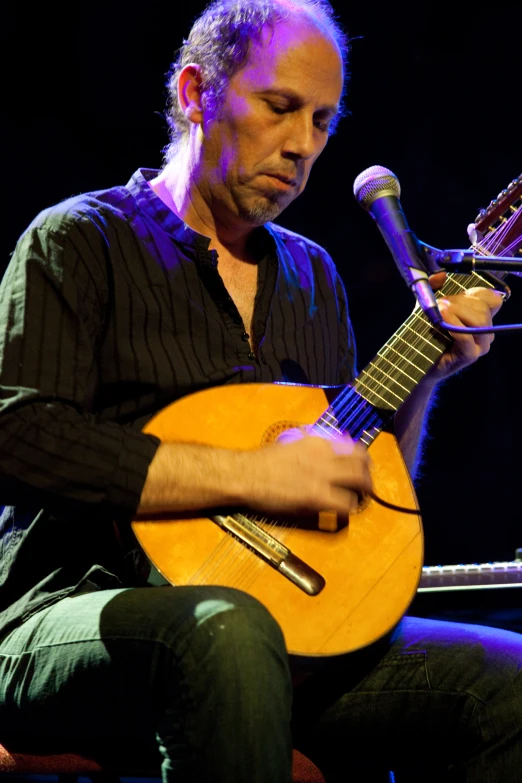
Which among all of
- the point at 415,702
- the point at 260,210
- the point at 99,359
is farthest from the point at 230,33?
the point at 415,702

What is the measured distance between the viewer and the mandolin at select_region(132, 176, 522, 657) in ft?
4.90

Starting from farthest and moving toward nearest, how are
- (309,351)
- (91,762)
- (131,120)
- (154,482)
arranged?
(131,120)
(309,351)
(91,762)
(154,482)

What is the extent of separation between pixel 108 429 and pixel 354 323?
2119mm

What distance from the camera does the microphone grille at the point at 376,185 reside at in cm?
150

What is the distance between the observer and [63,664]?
→ 4.51 feet

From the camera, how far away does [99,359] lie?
1.73m

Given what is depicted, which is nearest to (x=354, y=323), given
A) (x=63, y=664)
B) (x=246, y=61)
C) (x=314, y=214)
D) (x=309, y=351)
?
(x=314, y=214)

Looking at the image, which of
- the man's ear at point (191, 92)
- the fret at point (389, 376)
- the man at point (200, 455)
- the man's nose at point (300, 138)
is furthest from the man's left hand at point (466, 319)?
the man's ear at point (191, 92)

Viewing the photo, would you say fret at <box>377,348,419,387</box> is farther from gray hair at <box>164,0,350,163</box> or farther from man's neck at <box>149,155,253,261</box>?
gray hair at <box>164,0,350,163</box>

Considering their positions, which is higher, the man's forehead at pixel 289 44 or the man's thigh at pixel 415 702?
the man's forehead at pixel 289 44

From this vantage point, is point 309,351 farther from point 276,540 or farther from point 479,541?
point 479,541

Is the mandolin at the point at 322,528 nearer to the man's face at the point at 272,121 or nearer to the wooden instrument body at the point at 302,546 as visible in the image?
the wooden instrument body at the point at 302,546

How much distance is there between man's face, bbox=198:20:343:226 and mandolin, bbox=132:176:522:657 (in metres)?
0.42

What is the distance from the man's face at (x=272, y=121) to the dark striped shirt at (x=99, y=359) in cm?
15
